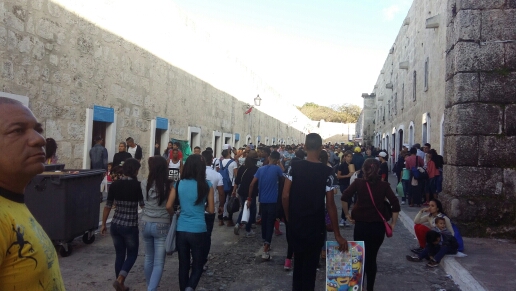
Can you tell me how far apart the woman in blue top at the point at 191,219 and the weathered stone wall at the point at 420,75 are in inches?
413

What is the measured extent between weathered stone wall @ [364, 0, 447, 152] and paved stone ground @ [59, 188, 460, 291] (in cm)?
794

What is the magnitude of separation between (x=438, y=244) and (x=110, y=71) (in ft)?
27.6

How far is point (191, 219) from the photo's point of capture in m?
4.34

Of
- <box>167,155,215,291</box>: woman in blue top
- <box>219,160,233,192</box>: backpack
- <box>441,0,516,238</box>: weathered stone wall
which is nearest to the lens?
<box>167,155,215,291</box>: woman in blue top

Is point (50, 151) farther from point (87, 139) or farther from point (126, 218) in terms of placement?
point (126, 218)

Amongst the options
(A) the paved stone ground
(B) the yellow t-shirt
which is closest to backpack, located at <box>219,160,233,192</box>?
(A) the paved stone ground

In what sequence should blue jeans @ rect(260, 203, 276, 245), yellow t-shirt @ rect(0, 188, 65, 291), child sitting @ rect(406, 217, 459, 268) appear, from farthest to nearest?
blue jeans @ rect(260, 203, 276, 245) → child sitting @ rect(406, 217, 459, 268) → yellow t-shirt @ rect(0, 188, 65, 291)

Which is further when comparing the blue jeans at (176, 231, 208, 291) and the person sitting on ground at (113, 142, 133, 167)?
the person sitting on ground at (113, 142, 133, 167)

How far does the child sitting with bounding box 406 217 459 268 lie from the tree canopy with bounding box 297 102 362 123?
90.4m

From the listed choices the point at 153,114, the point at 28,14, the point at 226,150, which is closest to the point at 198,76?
the point at 153,114

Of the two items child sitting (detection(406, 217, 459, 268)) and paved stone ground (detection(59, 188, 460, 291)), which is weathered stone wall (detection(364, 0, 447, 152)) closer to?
child sitting (detection(406, 217, 459, 268))

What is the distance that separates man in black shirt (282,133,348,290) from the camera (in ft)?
13.2

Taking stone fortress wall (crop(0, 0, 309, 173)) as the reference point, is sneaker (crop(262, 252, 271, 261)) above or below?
below

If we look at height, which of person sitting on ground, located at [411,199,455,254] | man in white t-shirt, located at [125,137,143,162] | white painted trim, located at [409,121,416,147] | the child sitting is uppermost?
white painted trim, located at [409,121,416,147]
